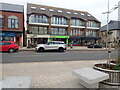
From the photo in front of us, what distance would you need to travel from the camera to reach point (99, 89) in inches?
144

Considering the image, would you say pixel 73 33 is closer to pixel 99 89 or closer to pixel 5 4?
pixel 5 4

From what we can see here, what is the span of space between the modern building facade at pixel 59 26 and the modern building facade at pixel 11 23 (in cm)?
262

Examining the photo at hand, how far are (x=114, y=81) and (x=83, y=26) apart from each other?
107 ft

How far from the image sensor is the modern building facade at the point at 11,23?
24562mm

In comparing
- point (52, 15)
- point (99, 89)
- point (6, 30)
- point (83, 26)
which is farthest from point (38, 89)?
point (83, 26)

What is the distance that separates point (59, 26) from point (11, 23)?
13.0 meters

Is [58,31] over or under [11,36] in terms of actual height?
over

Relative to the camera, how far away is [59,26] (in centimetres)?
3188

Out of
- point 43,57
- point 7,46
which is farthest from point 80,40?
point 43,57

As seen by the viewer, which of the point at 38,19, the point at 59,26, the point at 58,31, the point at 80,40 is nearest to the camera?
the point at 38,19

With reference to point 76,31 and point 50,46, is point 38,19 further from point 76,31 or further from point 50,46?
point 50,46

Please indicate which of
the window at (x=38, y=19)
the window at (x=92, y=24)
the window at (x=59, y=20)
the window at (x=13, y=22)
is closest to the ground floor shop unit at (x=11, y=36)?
the window at (x=13, y=22)

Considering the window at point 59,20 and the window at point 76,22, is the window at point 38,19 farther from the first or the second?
the window at point 76,22

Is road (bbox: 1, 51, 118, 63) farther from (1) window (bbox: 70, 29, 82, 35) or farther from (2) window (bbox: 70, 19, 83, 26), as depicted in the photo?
(2) window (bbox: 70, 19, 83, 26)
